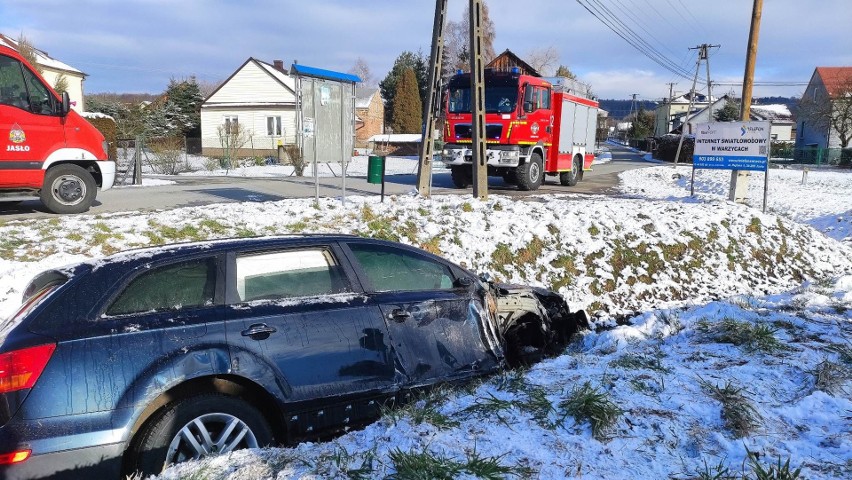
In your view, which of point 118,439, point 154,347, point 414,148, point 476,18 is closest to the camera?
point 118,439

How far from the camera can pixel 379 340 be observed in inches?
151

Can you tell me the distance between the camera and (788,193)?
21.5m

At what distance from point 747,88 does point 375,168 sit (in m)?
11.2

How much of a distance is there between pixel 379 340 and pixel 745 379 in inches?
101

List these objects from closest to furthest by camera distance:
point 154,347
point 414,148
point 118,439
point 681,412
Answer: point 118,439, point 154,347, point 681,412, point 414,148

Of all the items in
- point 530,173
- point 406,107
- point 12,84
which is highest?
point 406,107

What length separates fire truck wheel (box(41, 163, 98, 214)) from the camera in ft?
31.9

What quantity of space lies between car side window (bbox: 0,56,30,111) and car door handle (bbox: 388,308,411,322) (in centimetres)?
840

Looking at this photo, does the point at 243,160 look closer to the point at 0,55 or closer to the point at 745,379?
the point at 0,55

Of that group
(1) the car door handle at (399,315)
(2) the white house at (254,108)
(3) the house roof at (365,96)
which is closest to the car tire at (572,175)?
(1) the car door handle at (399,315)

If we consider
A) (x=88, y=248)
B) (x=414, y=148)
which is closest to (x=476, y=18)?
(x=88, y=248)

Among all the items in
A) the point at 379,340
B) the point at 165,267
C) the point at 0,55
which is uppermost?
the point at 0,55

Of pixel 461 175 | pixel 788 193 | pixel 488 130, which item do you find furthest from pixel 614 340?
pixel 788 193

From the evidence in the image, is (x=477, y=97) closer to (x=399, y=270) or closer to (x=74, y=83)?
(x=399, y=270)
